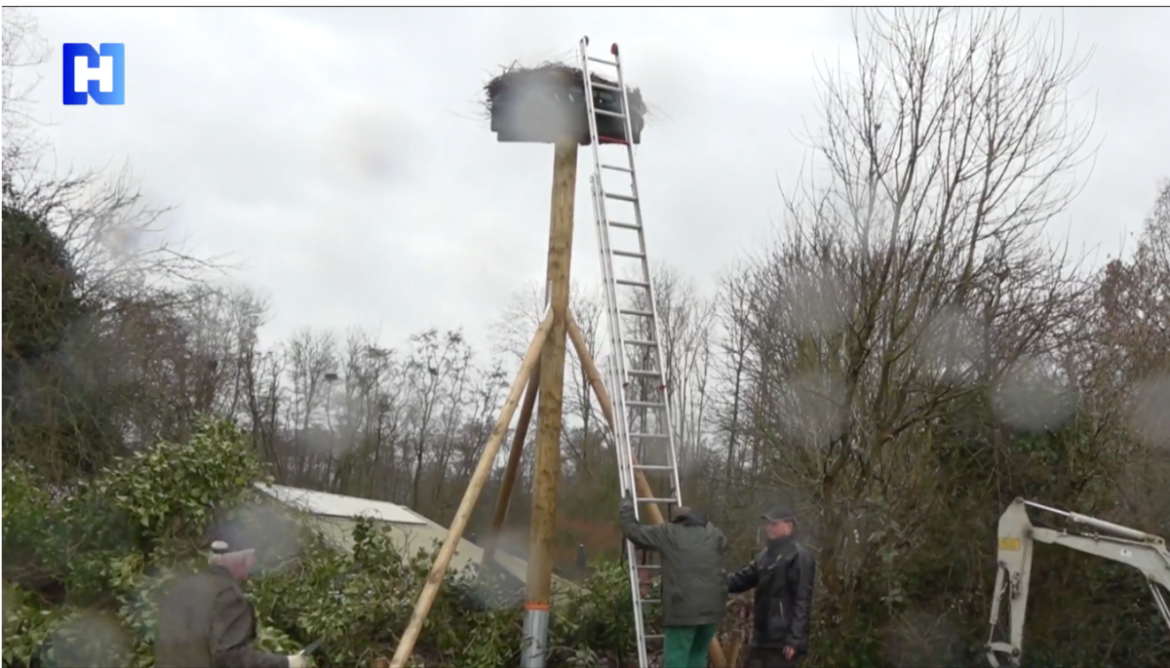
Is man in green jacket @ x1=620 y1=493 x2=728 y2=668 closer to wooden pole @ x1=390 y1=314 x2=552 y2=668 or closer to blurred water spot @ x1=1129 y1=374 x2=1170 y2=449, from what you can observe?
wooden pole @ x1=390 y1=314 x2=552 y2=668

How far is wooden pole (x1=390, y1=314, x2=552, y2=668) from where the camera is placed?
848 cm

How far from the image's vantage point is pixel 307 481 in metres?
22.5

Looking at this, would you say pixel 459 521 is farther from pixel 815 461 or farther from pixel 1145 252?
pixel 1145 252

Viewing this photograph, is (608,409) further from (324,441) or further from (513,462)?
(324,441)

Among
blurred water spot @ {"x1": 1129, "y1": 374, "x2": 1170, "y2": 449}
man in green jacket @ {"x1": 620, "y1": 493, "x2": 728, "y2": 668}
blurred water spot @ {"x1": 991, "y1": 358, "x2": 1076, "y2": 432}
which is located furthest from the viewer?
blurred water spot @ {"x1": 1129, "y1": 374, "x2": 1170, "y2": 449}

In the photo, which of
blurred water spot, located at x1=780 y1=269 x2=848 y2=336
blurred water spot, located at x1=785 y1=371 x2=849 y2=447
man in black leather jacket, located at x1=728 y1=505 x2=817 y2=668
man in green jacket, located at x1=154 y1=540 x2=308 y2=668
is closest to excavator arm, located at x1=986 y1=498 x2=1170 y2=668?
blurred water spot, located at x1=785 y1=371 x2=849 y2=447

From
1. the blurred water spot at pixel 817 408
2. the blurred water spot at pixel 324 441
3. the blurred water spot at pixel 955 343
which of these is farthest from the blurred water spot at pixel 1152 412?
the blurred water spot at pixel 324 441

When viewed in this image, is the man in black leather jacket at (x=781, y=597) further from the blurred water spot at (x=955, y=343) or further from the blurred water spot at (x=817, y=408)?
the blurred water spot at (x=955, y=343)

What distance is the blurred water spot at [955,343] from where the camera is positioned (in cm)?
975

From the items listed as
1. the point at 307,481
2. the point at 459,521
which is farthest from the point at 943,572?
the point at 307,481

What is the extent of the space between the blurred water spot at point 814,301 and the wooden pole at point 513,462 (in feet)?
9.26

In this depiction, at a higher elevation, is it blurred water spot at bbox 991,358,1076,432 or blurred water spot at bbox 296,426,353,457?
blurred water spot at bbox 991,358,1076,432

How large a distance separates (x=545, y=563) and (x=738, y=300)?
5.64 meters

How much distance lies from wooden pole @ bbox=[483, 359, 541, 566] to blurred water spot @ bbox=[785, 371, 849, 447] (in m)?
2.56
